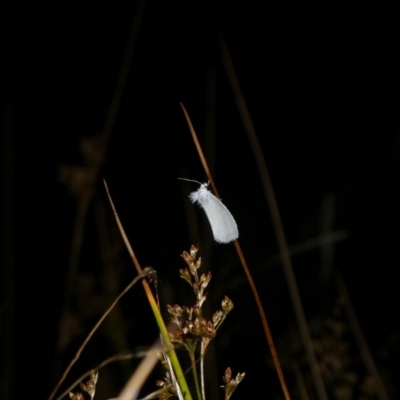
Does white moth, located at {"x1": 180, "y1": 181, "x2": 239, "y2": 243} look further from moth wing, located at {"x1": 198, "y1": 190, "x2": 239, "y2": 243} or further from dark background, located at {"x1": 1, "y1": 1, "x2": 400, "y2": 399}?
dark background, located at {"x1": 1, "y1": 1, "x2": 400, "y2": 399}

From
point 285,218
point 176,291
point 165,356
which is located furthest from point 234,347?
point 165,356

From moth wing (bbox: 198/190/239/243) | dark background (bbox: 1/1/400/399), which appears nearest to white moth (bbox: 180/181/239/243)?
moth wing (bbox: 198/190/239/243)

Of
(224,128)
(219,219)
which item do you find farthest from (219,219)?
(224,128)

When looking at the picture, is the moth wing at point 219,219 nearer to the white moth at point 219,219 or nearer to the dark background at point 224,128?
the white moth at point 219,219

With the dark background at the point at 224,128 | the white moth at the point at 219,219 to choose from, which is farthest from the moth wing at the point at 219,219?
the dark background at the point at 224,128

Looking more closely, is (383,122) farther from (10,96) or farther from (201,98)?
(10,96)

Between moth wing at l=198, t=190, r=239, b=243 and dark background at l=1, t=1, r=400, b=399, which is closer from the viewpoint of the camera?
moth wing at l=198, t=190, r=239, b=243

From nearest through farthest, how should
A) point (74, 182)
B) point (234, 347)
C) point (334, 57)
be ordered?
point (74, 182), point (234, 347), point (334, 57)

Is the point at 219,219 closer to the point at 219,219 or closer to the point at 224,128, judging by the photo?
the point at 219,219
